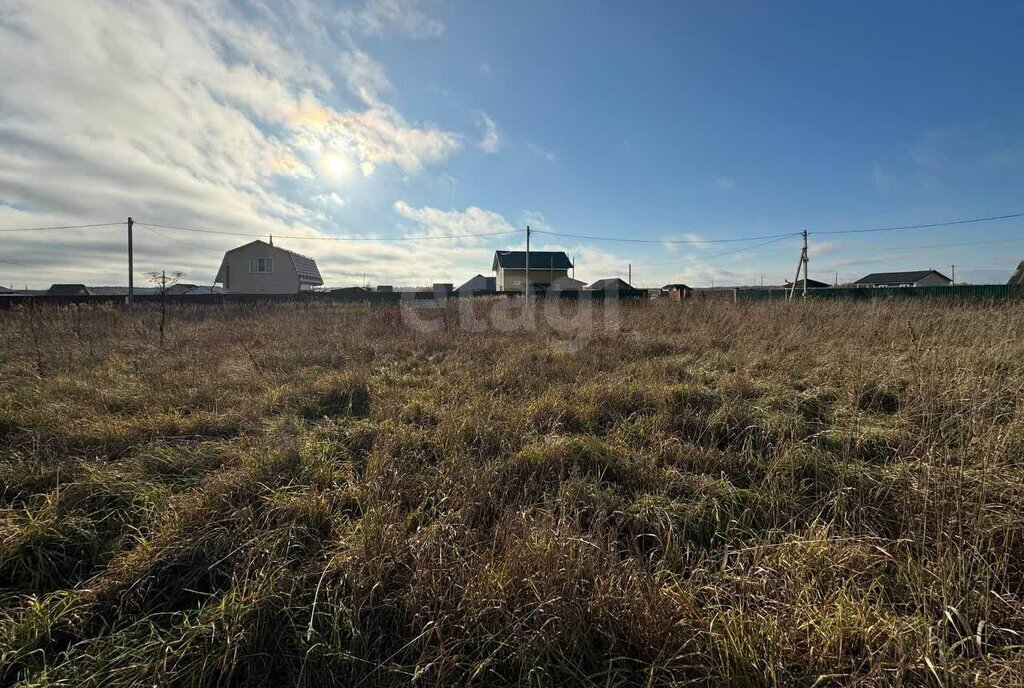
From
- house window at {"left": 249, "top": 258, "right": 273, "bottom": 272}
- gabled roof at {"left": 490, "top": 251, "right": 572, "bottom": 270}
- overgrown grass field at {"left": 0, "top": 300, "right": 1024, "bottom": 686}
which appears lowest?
overgrown grass field at {"left": 0, "top": 300, "right": 1024, "bottom": 686}

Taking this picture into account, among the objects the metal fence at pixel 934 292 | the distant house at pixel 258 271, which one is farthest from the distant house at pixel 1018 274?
the distant house at pixel 258 271

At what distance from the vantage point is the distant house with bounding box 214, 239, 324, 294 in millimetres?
27281

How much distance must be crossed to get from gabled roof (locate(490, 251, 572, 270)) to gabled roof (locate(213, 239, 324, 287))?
1655cm

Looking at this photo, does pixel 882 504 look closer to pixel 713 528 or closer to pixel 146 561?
pixel 713 528

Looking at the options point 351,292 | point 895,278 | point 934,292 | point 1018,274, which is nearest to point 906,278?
point 895,278

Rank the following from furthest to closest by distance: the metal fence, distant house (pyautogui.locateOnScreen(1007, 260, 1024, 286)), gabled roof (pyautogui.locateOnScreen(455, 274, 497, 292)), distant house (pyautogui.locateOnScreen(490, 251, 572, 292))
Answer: gabled roof (pyautogui.locateOnScreen(455, 274, 497, 292))
distant house (pyautogui.locateOnScreen(490, 251, 572, 292))
distant house (pyautogui.locateOnScreen(1007, 260, 1024, 286))
the metal fence

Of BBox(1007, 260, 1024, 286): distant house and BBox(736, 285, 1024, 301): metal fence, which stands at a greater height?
BBox(1007, 260, 1024, 286): distant house

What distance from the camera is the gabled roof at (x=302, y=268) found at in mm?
27391

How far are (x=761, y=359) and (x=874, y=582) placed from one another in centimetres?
449

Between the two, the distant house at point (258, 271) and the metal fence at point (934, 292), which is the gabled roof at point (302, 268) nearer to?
the distant house at point (258, 271)

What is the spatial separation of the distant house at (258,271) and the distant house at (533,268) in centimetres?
1766

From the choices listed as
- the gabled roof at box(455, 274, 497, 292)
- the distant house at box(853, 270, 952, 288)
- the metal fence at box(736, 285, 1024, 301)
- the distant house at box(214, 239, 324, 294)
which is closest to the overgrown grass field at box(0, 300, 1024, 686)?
the metal fence at box(736, 285, 1024, 301)

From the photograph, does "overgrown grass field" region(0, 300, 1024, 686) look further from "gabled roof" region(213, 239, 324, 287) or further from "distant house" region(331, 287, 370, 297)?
"gabled roof" region(213, 239, 324, 287)

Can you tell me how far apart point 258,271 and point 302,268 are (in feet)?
9.76
